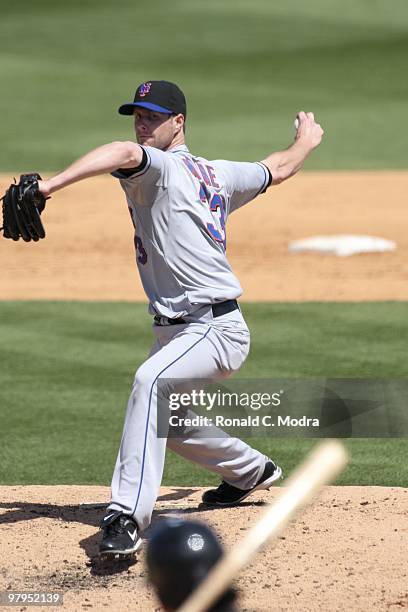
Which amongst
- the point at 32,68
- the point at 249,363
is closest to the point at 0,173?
Result: the point at 32,68

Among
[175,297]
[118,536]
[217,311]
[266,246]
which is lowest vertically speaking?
[266,246]

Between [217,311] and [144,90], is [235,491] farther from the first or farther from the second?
[144,90]

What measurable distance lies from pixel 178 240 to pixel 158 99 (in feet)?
2.23

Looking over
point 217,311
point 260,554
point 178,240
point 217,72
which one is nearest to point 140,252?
point 178,240

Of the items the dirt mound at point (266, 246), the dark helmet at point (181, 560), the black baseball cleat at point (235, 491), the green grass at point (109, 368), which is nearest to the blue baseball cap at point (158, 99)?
the black baseball cleat at point (235, 491)

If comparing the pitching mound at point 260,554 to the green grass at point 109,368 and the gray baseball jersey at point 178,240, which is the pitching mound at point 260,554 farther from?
the gray baseball jersey at point 178,240

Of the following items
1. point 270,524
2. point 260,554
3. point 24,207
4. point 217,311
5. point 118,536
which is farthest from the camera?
point 217,311

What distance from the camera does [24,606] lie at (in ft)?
16.6

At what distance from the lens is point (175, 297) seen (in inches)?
224

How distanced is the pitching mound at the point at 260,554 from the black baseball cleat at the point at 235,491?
0.20 feet

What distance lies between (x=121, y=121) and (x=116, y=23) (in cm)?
1062

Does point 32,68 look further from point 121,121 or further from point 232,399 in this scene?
point 232,399

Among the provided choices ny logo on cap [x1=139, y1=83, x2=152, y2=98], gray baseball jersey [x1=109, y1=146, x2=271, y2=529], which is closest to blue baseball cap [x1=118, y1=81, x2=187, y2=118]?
ny logo on cap [x1=139, y1=83, x2=152, y2=98]

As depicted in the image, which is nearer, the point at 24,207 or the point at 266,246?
the point at 24,207
